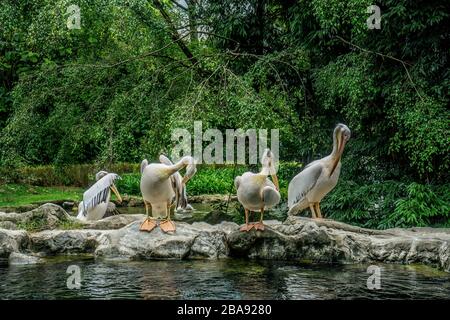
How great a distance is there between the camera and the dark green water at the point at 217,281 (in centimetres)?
611

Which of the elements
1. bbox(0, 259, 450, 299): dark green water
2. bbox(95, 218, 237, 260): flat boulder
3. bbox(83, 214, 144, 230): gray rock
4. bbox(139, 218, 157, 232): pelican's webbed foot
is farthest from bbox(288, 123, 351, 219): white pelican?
bbox(83, 214, 144, 230): gray rock

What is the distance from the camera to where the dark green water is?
611 cm

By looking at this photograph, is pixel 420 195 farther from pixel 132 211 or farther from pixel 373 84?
pixel 132 211

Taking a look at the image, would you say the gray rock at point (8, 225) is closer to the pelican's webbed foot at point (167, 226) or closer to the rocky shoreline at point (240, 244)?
the rocky shoreline at point (240, 244)

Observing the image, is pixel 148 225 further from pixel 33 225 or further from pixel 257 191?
pixel 33 225

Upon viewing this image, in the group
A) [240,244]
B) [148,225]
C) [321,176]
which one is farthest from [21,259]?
[321,176]

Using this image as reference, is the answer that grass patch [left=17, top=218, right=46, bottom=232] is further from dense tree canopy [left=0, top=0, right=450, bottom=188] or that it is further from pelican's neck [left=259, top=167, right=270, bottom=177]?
pelican's neck [left=259, top=167, right=270, bottom=177]

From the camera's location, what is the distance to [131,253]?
7980 mm

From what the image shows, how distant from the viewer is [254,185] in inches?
322

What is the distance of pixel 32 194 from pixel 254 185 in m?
13.1

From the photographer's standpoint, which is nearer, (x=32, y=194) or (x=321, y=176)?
(x=321, y=176)

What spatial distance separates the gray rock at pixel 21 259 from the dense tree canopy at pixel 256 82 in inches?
126

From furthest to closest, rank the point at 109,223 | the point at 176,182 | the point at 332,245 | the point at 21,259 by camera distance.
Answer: the point at 109,223 → the point at 176,182 → the point at 332,245 → the point at 21,259

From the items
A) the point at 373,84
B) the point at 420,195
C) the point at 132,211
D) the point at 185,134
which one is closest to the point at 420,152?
the point at 420,195
